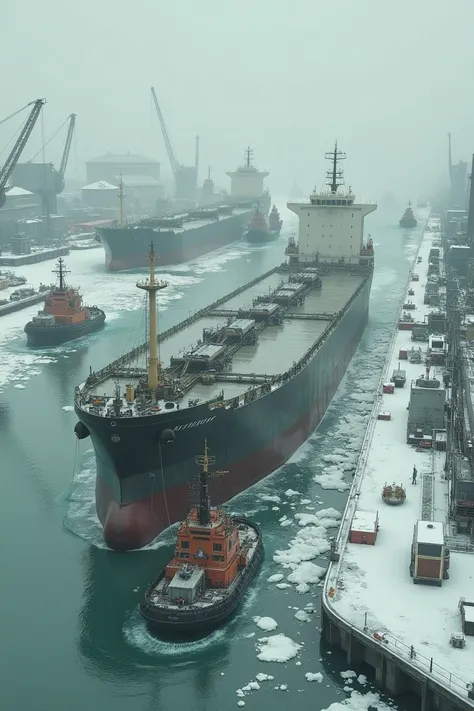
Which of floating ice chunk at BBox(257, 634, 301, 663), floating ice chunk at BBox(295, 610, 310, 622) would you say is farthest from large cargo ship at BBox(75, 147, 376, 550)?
floating ice chunk at BBox(257, 634, 301, 663)

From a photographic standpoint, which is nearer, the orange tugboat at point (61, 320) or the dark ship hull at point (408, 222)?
the orange tugboat at point (61, 320)

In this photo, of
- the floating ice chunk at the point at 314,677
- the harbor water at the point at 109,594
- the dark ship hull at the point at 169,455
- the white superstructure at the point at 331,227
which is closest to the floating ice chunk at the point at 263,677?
the harbor water at the point at 109,594

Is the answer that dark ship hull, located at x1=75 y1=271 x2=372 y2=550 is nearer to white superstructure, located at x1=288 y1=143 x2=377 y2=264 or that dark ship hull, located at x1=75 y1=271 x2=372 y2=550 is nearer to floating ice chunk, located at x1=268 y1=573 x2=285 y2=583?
floating ice chunk, located at x1=268 y1=573 x2=285 y2=583

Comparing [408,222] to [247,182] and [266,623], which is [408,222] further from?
[266,623]

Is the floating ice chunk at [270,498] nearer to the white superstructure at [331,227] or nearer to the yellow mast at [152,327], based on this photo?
the yellow mast at [152,327]

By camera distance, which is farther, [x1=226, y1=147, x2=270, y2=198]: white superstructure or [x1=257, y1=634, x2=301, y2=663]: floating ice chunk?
[x1=226, y1=147, x2=270, y2=198]: white superstructure

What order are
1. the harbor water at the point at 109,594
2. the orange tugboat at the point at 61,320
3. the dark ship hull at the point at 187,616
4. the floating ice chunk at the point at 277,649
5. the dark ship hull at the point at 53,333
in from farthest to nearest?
the orange tugboat at the point at 61,320
the dark ship hull at the point at 53,333
the dark ship hull at the point at 187,616
the floating ice chunk at the point at 277,649
the harbor water at the point at 109,594

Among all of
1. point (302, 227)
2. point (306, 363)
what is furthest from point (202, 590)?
point (302, 227)
